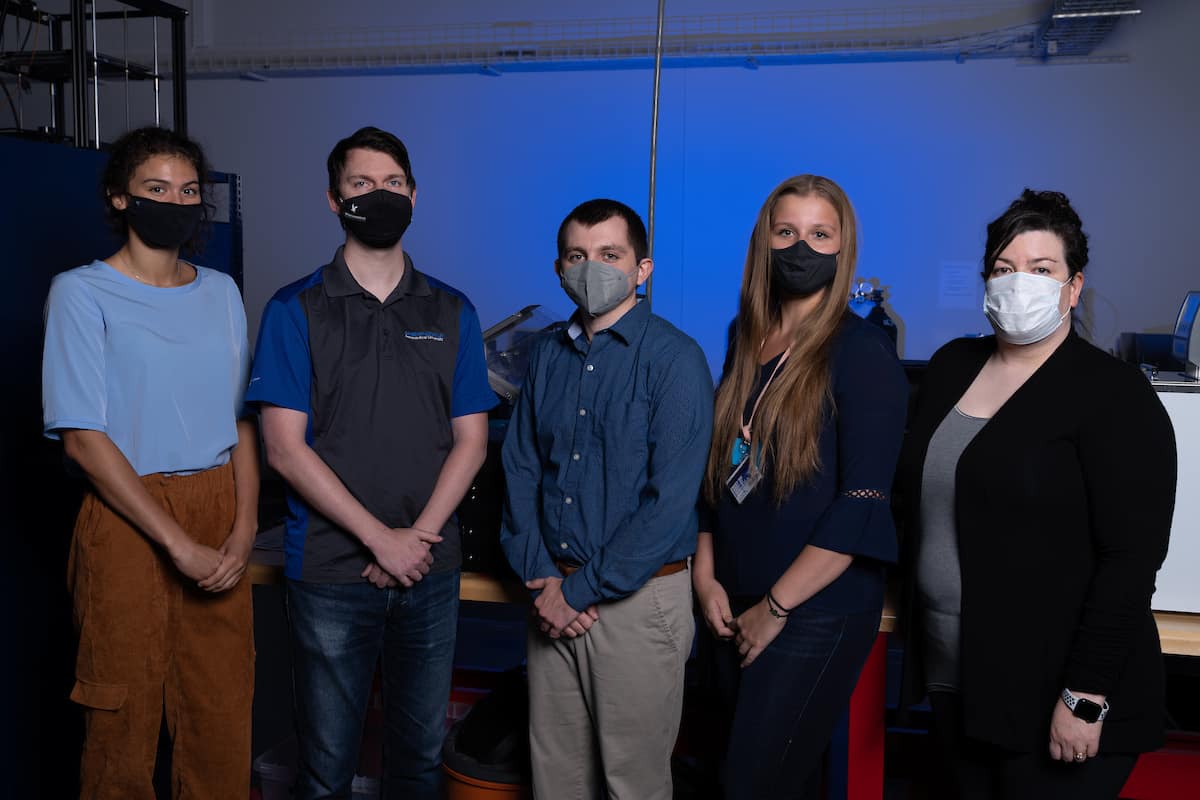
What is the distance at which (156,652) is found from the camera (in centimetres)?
195

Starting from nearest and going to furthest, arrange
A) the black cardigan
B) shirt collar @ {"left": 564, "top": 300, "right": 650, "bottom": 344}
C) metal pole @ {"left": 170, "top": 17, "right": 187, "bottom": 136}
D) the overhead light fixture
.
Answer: the black cardigan < shirt collar @ {"left": 564, "top": 300, "right": 650, "bottom": 344} < metal pole @ {"left": 170, "top": 17, "right": 187, "bottom": 136} < the overhead light fixture

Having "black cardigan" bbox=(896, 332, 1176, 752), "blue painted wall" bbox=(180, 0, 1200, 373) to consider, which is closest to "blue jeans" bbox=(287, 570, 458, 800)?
"black cardigan" bbox=(896, 332, 1176, 752)

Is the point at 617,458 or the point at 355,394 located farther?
the point at 355,394

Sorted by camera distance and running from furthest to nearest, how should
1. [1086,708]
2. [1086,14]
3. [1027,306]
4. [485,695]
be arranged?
[1086,14] → [485,695] → [1027,306] → [1086,708]

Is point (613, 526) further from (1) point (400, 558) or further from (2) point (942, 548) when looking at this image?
(2) point (942, 548)

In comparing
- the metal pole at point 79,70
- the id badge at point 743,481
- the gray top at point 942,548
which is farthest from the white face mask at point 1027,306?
the metal pole at point 79,70

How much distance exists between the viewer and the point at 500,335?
2662 mm

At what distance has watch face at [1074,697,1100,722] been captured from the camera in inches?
58.1

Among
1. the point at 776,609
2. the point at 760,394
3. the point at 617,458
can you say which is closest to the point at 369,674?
the point at 617,458

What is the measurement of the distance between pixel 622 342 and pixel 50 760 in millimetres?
1784

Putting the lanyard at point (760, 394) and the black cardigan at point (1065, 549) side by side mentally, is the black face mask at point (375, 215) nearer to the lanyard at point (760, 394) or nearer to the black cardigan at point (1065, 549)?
the lanyard at point (760, 394)

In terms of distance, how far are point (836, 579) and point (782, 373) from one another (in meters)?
0.35

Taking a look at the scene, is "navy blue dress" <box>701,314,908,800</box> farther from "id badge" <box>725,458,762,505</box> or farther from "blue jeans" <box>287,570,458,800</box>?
"blue jeans" <box>287,570,458,800</box>

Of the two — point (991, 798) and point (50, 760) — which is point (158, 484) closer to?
point (50, 760)
